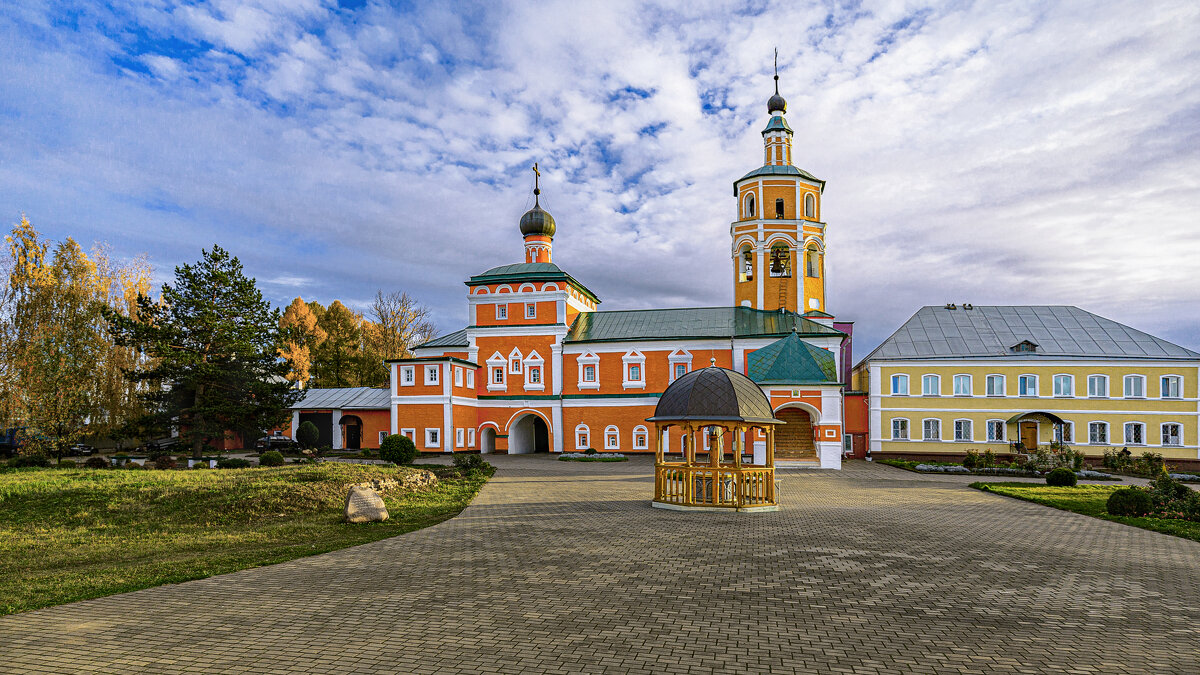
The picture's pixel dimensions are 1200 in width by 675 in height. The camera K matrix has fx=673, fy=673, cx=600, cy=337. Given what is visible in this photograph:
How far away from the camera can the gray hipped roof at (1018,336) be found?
33406 mm

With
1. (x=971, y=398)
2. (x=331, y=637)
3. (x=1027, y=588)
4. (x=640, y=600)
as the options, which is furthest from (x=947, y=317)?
(x=331, y=637)

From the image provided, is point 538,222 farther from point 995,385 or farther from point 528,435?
point 995,385

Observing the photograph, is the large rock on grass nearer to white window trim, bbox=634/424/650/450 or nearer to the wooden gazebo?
the wooden gazebo

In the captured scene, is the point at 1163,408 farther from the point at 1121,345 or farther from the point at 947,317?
the point at 947,317

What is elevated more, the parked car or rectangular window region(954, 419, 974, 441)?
rectangular window region(954, 419, 974, 441)

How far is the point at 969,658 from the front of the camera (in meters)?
6.20

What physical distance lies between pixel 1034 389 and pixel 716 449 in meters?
25.2

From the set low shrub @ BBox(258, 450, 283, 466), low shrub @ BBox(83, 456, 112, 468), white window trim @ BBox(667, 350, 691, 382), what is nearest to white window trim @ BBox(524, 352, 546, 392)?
white window trim @ BBox(667, 350, 691, 382)

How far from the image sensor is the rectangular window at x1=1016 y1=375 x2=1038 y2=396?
110ft

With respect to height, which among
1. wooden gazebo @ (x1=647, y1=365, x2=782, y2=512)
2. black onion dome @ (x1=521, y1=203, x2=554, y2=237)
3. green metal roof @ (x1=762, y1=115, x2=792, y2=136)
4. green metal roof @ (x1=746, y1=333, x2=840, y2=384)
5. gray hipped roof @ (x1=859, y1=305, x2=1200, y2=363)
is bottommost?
wooden gazebo @ (x1=647, y1=365, x2=782, y2=512)

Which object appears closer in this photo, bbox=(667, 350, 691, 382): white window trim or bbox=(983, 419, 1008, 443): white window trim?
bbox=(983, 419, 1008, 443): white window trim

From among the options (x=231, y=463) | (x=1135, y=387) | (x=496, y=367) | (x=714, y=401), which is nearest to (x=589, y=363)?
(x=496, y=367)

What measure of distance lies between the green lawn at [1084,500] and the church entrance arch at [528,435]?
2375cm

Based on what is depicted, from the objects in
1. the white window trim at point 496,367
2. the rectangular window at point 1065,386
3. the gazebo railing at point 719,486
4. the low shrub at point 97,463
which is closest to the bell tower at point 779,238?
the rectangular window at point 1065,386
